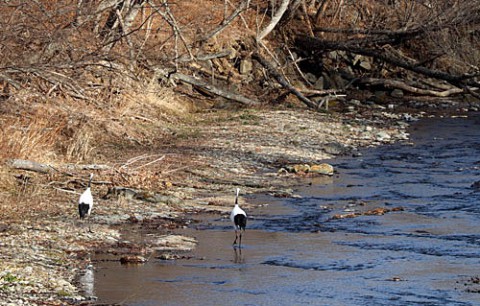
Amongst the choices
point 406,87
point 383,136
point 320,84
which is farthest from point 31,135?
point 406,87

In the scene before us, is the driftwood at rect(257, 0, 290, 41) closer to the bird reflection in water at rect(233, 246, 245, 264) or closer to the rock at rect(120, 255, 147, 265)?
the bird reflection in water at rect(233, 246, 245, 264)

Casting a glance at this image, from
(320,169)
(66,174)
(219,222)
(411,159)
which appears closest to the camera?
(219,222)

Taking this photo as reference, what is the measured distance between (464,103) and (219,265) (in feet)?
73.5

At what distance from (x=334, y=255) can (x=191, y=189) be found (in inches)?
169

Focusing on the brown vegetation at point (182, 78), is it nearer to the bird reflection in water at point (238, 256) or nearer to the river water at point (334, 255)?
the river water at point (334, 255)

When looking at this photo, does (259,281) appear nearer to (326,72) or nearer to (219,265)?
(219,265)

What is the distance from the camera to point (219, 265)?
31.2 feet

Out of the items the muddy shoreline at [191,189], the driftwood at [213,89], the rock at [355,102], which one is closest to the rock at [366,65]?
the rock at [355,102]

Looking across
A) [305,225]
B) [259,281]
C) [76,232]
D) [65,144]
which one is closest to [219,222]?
[305,225]

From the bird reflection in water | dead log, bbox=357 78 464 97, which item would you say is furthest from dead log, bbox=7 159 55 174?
dead log, bbox=357 78 464 97

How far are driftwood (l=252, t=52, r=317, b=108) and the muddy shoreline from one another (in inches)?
28.4

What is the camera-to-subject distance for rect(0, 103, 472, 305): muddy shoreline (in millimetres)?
8562

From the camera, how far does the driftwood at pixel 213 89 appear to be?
915 inches

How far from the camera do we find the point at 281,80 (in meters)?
26.0
